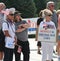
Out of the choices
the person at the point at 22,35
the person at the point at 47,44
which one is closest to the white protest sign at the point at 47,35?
the person at the point at 47,44

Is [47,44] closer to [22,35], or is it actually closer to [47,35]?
[47,35]

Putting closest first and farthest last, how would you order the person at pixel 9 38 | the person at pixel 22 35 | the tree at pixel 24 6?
1. the person at pixel 9 38
2. the person at pixel 22 35
3. the tree at pixel 24 6

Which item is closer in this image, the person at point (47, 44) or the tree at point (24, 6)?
the person at point (47, 44)

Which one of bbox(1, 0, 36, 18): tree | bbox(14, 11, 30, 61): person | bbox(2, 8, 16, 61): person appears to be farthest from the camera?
bbox(1, 0, 36, 18): tree

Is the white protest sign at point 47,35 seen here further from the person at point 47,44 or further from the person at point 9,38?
the person at point 9,38

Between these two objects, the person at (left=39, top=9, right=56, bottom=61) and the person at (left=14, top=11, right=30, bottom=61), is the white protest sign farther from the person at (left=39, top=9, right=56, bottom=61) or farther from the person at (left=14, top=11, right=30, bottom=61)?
the person at (left=14, top=11, right=30, bottom=61)

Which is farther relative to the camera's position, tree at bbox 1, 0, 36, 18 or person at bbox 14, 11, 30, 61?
tree at bbox 1, 0, 36, 18

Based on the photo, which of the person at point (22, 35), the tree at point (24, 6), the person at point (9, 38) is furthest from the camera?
the tree at point (24, 6)

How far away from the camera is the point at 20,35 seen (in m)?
9.87

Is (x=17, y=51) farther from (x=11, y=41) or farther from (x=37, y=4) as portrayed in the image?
(x=37, y=4)

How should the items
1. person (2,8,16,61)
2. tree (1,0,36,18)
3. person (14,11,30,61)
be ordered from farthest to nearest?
tree (1,0,36,18)
person (14,11,30,61)
person (2,8,16,61)

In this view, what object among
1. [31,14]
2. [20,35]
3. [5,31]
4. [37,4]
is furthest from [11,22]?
[37,4]

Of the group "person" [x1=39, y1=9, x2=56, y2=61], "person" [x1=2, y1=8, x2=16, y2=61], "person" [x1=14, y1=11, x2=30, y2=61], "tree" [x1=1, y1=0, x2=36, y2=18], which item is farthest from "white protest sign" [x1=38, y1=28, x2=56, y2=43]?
"tree" [x1=1, y1=0, x2=36, y2=18]

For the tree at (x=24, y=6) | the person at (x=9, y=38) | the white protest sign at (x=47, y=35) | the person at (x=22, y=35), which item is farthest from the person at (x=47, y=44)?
the tree at (x=24, y=6)
